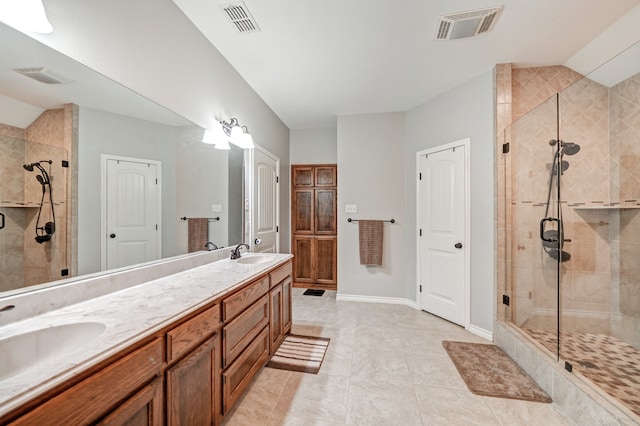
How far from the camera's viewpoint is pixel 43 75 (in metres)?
1.06

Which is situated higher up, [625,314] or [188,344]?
[188,344]

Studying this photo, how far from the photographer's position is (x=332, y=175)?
→ 4.13 metres

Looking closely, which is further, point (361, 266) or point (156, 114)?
point (361, 266)

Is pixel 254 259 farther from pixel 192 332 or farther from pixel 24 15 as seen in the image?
pixel 24 15

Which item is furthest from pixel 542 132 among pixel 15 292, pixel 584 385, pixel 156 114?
pixel 15 292

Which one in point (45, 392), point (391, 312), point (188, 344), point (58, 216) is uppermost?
point (58, 216)

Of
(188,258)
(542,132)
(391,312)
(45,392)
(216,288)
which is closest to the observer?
(45,392)

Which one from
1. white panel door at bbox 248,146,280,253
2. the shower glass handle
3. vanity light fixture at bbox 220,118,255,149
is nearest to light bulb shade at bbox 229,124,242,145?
vanity light fixture at bbox 220,118,255,149

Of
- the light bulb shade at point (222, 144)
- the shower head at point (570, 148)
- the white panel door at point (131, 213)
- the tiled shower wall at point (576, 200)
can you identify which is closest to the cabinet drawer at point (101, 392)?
the white panel door at point (131, 213)

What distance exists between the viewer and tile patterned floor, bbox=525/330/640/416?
1.49m

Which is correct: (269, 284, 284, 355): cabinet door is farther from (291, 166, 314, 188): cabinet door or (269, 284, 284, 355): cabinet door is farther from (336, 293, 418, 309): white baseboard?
(291, 166, 314, 188): cabinet door

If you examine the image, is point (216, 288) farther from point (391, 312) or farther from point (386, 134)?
point (386, 134)

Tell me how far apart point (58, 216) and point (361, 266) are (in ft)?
10.2

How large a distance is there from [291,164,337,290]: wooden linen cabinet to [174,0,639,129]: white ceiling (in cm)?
142
